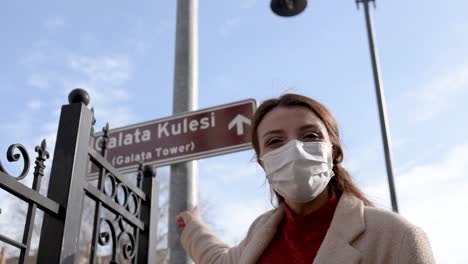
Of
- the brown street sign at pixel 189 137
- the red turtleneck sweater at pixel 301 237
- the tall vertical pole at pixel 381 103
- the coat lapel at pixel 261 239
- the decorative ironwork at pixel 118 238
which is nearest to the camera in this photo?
the red turtleneck sweater at pixel 301 237

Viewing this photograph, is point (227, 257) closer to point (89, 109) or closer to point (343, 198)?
point (343, 198)

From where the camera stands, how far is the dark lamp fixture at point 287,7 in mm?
6113

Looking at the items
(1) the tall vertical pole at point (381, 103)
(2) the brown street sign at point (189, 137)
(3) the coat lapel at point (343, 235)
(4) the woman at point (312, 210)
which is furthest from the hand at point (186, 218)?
(1) the tall vertical pole at point (381, 103)

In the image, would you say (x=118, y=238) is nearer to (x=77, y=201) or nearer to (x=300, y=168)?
(x=77, y=201)

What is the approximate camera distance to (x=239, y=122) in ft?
11.4

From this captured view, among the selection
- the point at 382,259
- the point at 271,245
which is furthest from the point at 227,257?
the point at 382,259

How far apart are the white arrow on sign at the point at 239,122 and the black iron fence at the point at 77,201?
33.1 inches

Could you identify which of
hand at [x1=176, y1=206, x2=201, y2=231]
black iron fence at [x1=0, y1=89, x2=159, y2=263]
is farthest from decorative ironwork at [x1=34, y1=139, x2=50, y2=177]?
hand at [x1=176, y1=206, x2=201, y2=231]

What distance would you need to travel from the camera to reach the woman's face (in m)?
1.71

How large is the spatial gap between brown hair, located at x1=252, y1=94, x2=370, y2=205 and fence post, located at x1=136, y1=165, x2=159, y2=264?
45.0 inches

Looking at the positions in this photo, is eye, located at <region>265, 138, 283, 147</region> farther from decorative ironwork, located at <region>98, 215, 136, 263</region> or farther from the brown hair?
decorative ironwork, located at <region>98, 215, 136, 263</region>

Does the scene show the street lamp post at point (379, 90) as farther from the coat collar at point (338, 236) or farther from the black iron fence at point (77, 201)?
the coat collar at point (338, 236)

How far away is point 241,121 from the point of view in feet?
11.4

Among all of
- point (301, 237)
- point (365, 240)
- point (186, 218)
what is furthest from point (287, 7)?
point (365, 240)
